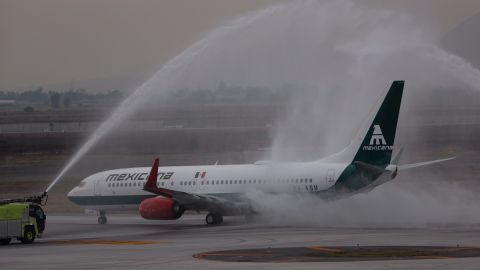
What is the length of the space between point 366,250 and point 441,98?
51.1 meters

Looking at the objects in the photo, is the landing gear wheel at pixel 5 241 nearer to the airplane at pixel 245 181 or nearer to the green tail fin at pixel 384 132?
the airplane at pixel 245 181

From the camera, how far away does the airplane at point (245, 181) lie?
53656mm

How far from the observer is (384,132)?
177 feet

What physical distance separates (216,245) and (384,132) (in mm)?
15602

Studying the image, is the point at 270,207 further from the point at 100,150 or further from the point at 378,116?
the point at 100,150

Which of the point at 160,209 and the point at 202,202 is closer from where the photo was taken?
the point at 160,209

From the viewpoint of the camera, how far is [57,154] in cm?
11462

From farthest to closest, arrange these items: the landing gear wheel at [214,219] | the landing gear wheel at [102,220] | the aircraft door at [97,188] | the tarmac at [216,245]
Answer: the aircraft door at [97,188] → the landing gear wheel at [102,220] → the landing gear wheel at [214,219] → the tarmac at [216,245]

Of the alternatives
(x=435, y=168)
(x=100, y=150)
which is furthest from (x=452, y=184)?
(x=100, y=150)

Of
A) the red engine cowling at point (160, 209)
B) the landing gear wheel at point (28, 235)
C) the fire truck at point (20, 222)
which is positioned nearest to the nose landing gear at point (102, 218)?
the red engine cowling at point (160, 209)

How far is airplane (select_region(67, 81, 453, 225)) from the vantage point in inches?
2112

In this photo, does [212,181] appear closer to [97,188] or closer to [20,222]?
[97,188]

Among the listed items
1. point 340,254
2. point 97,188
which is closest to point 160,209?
point 97,188

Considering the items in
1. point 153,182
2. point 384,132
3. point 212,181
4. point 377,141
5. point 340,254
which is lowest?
point 340,254
